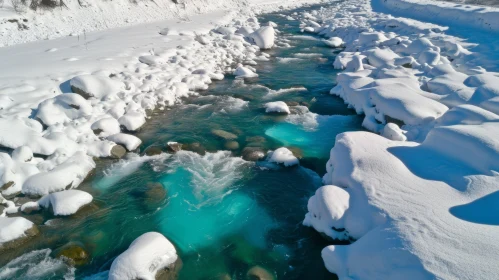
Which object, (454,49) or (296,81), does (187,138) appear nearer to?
(296,81)

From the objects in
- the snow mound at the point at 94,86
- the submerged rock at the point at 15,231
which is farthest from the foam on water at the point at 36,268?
the snow mound at the point at 94,86

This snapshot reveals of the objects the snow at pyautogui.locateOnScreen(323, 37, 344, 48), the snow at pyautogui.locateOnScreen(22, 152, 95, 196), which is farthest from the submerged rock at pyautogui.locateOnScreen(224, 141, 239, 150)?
the snow at pyautogui.locateOnScreen(323, 37, 344, 48)

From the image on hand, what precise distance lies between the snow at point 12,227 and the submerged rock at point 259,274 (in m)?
3.46

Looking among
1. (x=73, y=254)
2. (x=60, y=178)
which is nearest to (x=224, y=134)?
(x=60, y=178)

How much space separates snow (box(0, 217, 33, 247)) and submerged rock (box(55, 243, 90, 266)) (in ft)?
2.42

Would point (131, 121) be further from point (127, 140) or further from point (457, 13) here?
point (457, 13)

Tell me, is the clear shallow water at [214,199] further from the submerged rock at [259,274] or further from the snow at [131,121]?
the snow at [131,121]

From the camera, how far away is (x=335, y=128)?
8.47 metres

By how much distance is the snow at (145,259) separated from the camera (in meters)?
4.07

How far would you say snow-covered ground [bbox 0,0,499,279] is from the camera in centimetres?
403

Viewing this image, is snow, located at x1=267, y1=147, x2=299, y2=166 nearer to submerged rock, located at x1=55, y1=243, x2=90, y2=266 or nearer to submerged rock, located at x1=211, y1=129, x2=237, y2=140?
submerged rock, located at x1=211, y1=129, x2=237, y2=140

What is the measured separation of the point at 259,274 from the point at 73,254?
104 inches

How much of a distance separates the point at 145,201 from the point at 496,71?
1079cm

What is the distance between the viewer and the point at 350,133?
20.9ft
